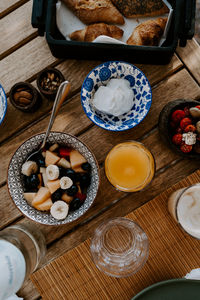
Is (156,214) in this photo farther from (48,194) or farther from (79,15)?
(79,15)

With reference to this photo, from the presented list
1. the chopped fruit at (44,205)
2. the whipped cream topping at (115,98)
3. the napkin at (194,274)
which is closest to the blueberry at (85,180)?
the chopped fruit at (44,205)

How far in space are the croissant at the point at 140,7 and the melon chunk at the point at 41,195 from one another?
2.14 feet

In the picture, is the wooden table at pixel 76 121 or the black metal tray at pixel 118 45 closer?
the black metal tray at pixel 118 45

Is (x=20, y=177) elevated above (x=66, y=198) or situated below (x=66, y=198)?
above

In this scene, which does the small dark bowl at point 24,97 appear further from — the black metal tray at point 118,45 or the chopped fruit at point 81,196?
the chopped fruit at point 81,196

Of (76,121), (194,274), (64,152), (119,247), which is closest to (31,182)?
(64,152)

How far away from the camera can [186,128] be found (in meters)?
0.96

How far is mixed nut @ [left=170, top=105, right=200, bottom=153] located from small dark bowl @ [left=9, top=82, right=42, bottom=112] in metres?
0.46

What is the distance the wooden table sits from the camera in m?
1.05

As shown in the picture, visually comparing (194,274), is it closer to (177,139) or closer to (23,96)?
(177,139)

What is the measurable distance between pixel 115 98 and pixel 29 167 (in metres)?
0.36

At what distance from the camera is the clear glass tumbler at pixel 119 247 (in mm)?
982

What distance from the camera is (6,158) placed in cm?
108

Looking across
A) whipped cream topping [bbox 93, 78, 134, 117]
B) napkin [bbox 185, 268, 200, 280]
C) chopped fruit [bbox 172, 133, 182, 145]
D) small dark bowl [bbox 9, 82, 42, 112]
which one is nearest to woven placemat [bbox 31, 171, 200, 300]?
napkin [bbox 185, 268, 200, 280]
